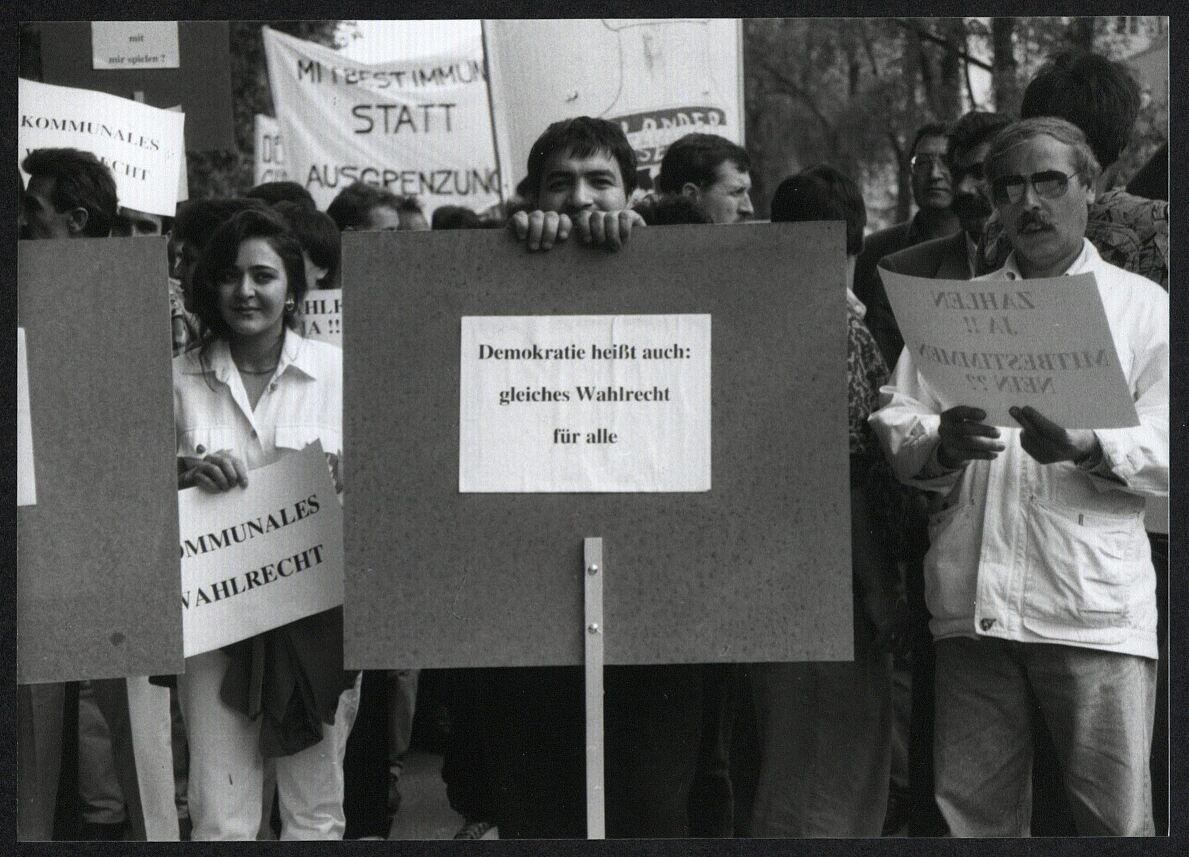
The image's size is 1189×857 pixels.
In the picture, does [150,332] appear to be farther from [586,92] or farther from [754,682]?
[586,92]

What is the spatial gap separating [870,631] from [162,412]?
174cm

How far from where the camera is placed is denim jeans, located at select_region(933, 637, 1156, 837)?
3.46 meters

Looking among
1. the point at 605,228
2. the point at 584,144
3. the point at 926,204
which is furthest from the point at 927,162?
the point at 605,228

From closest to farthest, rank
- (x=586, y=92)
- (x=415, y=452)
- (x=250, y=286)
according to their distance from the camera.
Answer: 1. (x=415, y=452)
2. (x=250, y=286)
3. (x=586, y=92)

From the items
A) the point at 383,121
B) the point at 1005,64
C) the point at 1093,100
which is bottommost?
the point at 1093,100

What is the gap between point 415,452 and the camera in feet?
10.8

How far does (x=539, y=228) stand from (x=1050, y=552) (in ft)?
4.21

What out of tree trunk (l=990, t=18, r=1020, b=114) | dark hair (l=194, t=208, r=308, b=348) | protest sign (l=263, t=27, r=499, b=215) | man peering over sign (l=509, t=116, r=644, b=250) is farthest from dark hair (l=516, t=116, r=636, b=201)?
tree trunk (l=990, t=18, r=1020, b=114)

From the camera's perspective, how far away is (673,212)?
13.8 ft

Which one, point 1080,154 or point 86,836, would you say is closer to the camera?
point 1080,154

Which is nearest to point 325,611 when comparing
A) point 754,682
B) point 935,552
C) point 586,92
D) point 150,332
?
point 150,332

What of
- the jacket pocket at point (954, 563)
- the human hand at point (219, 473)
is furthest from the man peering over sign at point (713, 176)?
the human hand at point (219, 473)

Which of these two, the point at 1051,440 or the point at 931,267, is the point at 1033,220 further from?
the point at 931,267

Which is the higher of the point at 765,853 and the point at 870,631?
the point at 870,631
